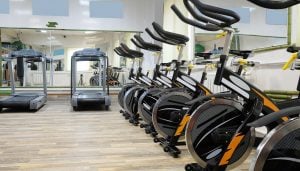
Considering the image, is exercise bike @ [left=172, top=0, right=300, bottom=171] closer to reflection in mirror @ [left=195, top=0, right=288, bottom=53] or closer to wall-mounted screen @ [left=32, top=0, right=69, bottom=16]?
reflection in mirror @ [left=195, top=0, right=288, bottom=53]

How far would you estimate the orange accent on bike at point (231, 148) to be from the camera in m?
1.83

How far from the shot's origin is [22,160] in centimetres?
281

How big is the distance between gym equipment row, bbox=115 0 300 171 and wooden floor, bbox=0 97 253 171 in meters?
0.25

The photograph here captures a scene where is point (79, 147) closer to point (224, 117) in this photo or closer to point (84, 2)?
point (224, 117)

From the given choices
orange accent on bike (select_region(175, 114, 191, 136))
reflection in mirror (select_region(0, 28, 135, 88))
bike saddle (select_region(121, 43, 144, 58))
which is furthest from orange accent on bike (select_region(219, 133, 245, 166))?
reflection in mirror (select_region(0, 28, 135, 88))

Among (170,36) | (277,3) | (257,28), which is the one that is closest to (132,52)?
(257,28)

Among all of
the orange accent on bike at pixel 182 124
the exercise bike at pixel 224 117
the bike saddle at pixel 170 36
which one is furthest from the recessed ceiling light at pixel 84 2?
the exercise bike at pixel 224 117

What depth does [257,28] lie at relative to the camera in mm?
3838

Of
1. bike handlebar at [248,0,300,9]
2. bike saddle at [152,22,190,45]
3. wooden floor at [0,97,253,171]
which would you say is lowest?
wooden floor at [0,97,253,171]

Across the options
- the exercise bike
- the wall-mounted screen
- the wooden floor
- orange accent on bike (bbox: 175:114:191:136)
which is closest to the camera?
the exercise bike

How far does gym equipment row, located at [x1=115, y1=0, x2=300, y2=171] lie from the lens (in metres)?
1.44

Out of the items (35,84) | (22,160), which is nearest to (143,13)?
(35,84)

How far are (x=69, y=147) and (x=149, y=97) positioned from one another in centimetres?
120

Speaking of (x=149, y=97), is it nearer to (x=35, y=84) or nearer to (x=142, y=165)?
(x=142, y=165)
